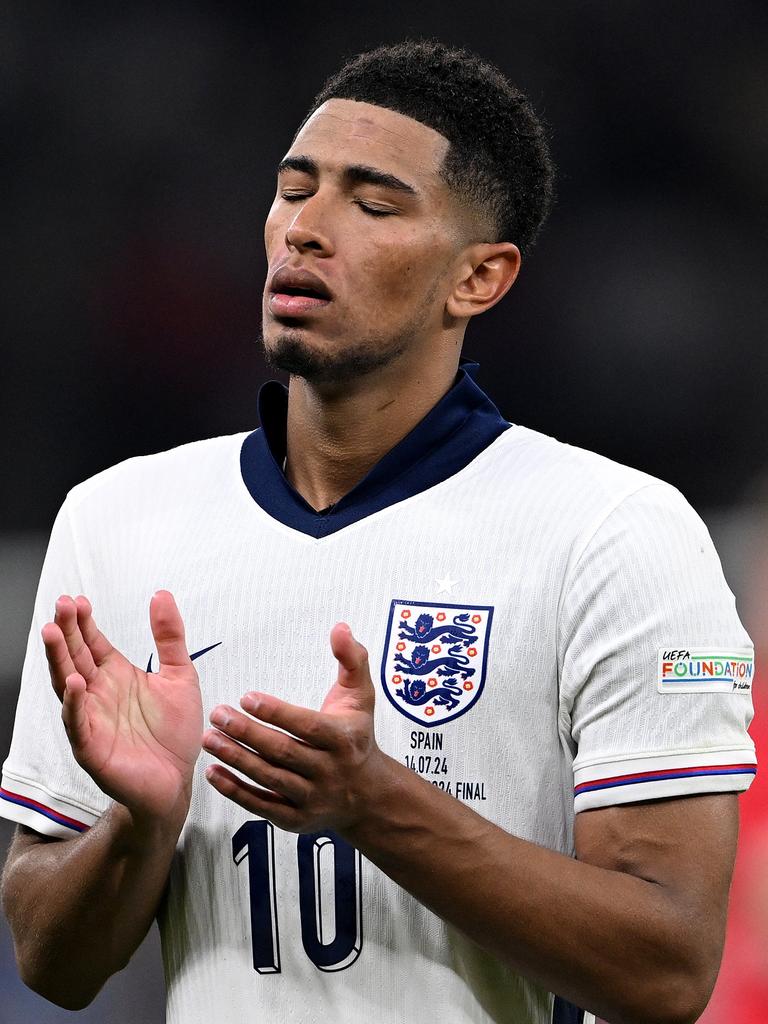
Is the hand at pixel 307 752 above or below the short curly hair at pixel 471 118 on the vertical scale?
below

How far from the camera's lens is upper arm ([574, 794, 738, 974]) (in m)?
1.60

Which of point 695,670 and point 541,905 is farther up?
point 695,670

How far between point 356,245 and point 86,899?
882 millimetres

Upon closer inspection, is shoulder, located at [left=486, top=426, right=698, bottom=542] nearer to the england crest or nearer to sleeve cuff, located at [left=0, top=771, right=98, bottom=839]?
the england crest

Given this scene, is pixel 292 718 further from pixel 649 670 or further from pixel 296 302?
pixel 296 302

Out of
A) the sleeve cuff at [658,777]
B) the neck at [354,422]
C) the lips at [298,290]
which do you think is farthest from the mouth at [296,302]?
the sleeve cuff at [658,777]

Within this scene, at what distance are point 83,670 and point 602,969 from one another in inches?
25.4

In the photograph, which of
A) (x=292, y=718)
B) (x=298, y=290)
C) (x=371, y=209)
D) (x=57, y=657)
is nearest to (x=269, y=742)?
(x=292, y=718)

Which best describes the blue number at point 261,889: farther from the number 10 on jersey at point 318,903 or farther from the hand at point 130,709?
the hand at point 130,709

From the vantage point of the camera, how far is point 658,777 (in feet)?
5.38

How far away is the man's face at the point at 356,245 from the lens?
1.88 metres

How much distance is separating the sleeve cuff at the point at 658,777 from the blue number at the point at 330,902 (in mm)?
284

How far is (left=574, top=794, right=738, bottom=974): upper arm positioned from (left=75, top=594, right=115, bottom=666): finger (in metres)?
0.58

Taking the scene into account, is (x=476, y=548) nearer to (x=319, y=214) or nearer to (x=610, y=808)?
(x=610, y=808)
